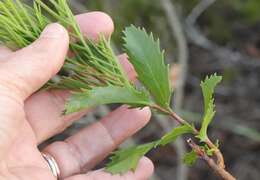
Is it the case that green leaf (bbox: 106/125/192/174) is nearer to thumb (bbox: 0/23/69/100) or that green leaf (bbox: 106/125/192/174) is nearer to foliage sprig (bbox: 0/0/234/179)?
foliage sprig (bbox: 0/0/234/179)

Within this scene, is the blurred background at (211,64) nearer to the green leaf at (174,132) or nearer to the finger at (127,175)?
the finger at (127,175)

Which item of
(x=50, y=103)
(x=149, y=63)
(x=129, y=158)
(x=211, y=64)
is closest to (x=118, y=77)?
(x=149, y=63)

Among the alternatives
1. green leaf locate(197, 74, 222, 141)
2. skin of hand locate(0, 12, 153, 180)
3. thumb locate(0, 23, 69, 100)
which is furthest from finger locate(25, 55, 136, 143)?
green leaf locate(197, 74, 222, 141)

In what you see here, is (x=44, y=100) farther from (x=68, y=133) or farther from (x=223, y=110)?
(x=223, y=110)

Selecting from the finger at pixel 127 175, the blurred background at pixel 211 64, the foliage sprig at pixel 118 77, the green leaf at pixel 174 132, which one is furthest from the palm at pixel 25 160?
the blurred background at pixel 211 64

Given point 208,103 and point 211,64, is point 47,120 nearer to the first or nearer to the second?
point 208,103

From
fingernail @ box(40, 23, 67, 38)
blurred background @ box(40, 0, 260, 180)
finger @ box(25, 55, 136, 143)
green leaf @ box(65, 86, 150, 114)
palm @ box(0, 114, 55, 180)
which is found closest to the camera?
green leaf @ box(65, 86, 150, 114)

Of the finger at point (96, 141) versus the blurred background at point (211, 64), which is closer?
the finger at point (96, 141)
